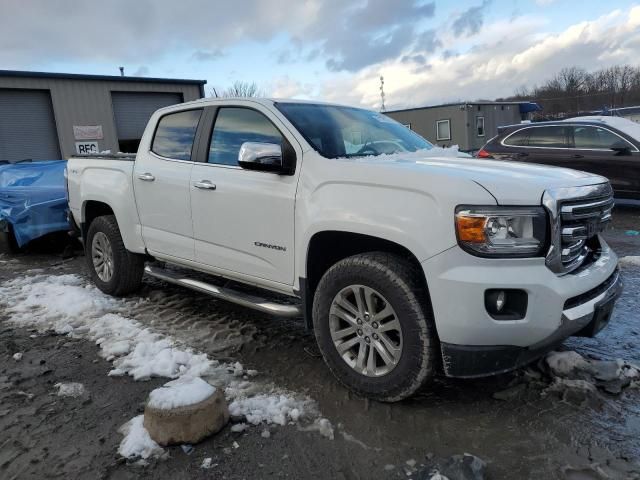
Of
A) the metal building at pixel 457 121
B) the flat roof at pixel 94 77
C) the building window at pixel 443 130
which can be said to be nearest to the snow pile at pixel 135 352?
the flat roof at pixel 94 77

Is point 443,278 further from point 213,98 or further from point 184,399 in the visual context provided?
point 213,98

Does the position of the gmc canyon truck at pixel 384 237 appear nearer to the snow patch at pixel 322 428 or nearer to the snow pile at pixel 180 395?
the snow patch at pixel 322 428

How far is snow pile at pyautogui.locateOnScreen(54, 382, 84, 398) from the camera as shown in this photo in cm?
340

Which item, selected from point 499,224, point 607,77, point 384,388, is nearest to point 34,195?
point 384,388

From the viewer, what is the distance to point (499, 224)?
2641mm

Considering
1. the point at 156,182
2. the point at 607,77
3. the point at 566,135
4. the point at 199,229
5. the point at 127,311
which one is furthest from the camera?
the point at 607,77

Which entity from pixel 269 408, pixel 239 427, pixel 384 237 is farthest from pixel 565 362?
pixel 239 427

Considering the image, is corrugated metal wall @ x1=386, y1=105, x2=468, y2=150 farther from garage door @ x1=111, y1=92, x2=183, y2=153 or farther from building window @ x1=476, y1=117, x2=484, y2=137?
garage door @ x1=111, y1=92, x2=183, y2=153

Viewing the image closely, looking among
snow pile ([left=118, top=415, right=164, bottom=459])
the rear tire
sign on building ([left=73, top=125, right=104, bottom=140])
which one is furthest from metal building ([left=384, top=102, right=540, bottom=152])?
snow pile ([left=118, top=415, right=164, bottom=459])

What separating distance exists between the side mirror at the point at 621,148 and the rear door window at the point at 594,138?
0.07ft

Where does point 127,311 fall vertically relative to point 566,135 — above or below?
below

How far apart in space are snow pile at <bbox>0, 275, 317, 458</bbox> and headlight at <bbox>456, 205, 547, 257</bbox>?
54.3 inches

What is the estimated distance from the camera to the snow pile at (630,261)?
579 centimetres

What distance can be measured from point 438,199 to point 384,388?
1.14 metres
